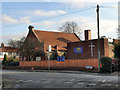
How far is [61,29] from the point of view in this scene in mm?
69875

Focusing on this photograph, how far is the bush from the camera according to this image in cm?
2544

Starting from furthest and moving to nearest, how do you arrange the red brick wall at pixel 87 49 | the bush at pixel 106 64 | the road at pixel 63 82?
the red brick wall at pixel 87 49 < the bush at pixel 106 64 < the road at pixel 63 82

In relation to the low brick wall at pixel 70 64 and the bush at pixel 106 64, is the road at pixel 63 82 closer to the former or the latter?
the bush at pixel 106 64

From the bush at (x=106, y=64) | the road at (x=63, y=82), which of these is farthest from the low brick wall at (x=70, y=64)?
the road at (x=63, y=82)

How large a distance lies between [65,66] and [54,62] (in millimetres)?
3336

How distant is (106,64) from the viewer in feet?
84.8

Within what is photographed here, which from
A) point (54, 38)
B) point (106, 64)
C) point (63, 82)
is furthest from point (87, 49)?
point (63, 82)

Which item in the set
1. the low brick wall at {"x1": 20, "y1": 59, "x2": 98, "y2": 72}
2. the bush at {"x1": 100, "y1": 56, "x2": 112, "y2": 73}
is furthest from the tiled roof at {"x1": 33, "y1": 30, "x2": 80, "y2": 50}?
the bush at {"x1": 100, "y1": 56, "x2": 112, "y2": 73}

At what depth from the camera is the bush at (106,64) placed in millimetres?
25438

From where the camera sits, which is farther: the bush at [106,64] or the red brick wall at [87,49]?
the red brick wall at [87,49]

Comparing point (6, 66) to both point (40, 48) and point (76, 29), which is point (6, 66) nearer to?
point (40, 48)

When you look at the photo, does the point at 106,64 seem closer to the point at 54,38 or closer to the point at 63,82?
the point at 63,82

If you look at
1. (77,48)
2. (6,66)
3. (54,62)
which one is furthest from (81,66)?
(6,66)

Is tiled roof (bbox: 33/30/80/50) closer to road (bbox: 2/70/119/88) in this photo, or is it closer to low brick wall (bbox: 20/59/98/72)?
low brick wall (bbox: 20/59/98/72)
